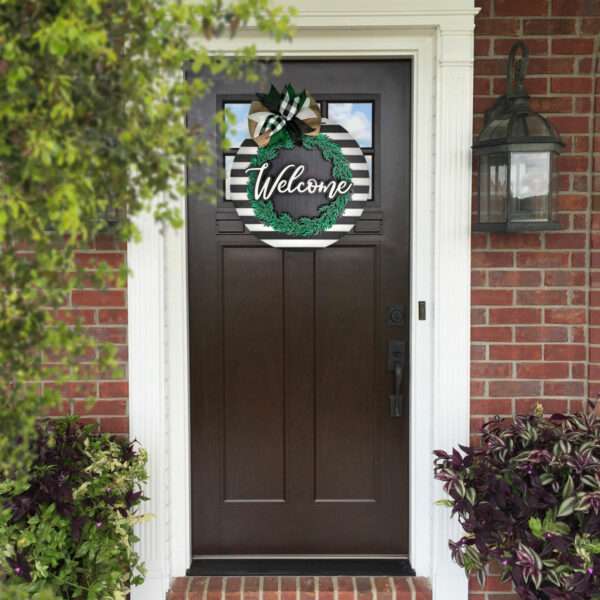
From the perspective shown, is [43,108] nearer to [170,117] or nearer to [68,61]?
[68,61]

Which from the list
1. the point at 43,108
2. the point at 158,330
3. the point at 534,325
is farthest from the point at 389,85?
the point at 43,108

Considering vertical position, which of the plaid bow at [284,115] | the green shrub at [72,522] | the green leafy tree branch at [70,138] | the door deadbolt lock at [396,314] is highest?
the plaid bow at [284,115]

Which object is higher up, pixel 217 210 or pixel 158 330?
pixel 217 210

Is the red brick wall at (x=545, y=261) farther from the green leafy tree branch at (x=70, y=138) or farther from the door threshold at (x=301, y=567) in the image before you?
the green leafy tree branch at (x=70, y=138)

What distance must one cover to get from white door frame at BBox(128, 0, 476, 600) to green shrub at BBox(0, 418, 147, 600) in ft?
0.89

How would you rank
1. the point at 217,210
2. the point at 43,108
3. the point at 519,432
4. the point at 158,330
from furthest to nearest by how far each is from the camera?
the point at 217,210
the point at 158,330
the point at 519,432
the point at 43,108

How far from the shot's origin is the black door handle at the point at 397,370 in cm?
281

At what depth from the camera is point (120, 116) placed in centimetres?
133

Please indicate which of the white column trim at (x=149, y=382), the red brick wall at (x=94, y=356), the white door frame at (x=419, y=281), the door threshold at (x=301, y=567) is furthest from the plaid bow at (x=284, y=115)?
the door threshold at (x=301, y=567)

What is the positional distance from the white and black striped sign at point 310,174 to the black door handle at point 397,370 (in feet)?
1.72

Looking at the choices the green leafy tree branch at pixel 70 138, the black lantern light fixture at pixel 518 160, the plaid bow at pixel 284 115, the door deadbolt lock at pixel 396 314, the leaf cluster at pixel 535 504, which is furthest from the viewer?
the door deadbolt lock at pixel 396 314

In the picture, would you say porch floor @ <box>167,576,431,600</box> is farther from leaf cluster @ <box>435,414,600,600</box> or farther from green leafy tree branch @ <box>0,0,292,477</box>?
green leafy tree branch @ <box>0,0,292,477</box>

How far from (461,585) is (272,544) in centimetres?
81

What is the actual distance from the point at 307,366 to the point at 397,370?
0.39m
